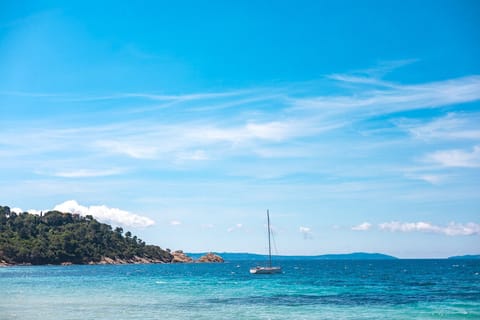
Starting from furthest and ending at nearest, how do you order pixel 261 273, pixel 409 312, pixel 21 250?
pixel 21 250 < pixel 261 273 < pixel 409 312

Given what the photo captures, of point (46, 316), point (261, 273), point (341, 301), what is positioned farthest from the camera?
point (261, 273)

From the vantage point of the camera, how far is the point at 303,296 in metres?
58.9

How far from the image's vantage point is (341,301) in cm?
5269

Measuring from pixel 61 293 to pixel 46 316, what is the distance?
22.6 m

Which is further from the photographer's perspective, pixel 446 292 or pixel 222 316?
pixel 446 292

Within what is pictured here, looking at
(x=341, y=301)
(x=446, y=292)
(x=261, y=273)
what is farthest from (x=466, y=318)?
(x=261, y=273)

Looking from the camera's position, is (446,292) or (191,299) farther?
(446,292)

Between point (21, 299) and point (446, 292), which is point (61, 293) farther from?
point (446, 292)

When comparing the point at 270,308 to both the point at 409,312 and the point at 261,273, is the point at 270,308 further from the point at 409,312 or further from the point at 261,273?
the point at 261,273

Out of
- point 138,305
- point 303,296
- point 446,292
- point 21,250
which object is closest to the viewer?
point 138,305

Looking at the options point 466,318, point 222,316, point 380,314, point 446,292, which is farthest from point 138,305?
point 446,292

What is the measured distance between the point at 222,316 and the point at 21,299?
24.9 meters

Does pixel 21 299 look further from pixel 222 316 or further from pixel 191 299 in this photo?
pixel 222 316

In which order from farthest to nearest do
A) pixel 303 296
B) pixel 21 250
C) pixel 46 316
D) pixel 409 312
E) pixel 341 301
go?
pixel 21 250, pixel 303 296, pixel 341 301, pixel 409 312, pixel 46 316
